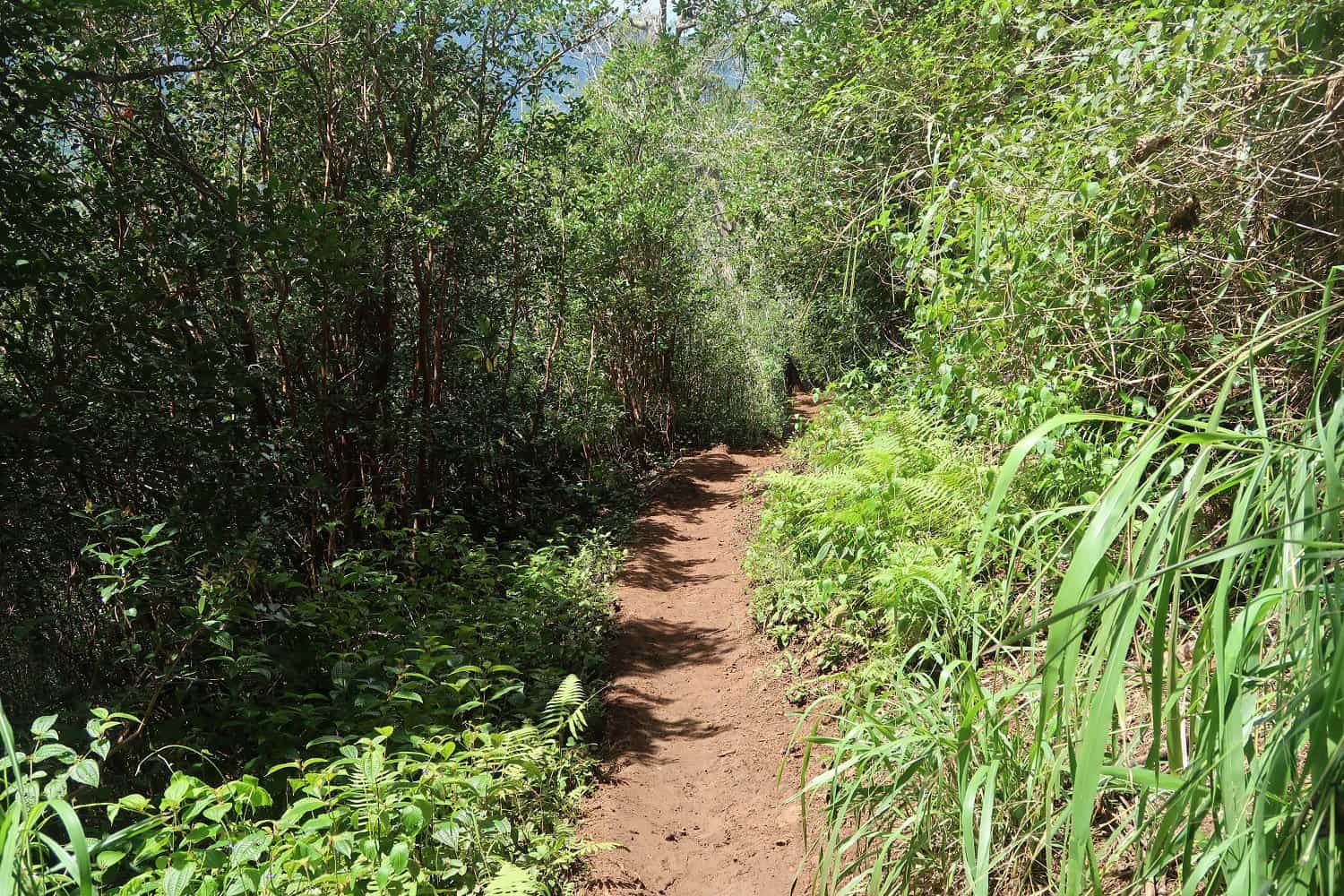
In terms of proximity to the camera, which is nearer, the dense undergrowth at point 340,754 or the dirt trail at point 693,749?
the dense undergrowth at point 340,754

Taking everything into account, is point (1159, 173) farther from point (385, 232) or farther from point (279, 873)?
point (385, 232)

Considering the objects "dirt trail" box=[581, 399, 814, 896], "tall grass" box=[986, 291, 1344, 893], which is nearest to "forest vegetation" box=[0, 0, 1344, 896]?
"tall grass" box=[986, 291, 1344, 893]

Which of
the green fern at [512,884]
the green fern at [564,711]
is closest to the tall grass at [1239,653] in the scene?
the green fern at [512,884]

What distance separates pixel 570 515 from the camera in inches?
394

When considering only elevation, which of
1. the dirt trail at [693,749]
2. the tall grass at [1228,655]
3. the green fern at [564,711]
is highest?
the tall grass at [1228,655]

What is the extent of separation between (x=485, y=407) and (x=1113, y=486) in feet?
28.4

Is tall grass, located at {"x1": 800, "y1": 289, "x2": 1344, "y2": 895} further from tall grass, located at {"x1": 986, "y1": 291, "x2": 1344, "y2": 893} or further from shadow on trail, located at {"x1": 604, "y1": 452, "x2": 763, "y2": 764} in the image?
shadow on trail, located at {"x1": 604, "y1": 452, "x2": 763, "y2": 764}

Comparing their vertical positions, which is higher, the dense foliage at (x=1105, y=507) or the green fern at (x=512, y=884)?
the dense foliage at (x=1105, y=507)

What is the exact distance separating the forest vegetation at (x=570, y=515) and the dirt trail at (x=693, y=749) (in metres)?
0.22

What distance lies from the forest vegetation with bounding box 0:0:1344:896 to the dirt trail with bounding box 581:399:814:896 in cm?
22

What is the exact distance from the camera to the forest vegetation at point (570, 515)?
1505 millimetres

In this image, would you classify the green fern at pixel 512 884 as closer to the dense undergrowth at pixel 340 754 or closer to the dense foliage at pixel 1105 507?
the dense undergrowth at pixel 340 754

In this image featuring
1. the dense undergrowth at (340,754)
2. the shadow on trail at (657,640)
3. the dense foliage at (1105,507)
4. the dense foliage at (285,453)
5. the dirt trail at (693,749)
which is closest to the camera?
the dense foliage at (1105,507)

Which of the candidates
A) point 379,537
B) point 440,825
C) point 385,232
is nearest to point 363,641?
point 440,825
